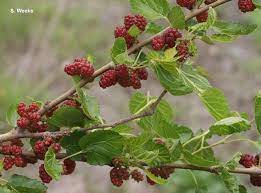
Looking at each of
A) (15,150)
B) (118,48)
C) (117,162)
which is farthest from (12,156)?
(118,48)

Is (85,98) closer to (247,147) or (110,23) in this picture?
(247,147)

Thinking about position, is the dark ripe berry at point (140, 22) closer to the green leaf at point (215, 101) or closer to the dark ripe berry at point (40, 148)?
the green leaf at point (215, 101)

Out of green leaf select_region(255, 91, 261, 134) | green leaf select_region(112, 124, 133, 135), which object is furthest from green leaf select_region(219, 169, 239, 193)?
green leaf select_region(112, 124, 133, 135)

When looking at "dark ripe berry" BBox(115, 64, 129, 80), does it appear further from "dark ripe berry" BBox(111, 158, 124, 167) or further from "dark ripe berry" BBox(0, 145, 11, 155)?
"dark ripe berry" BBox(0, 145, 11, 155)

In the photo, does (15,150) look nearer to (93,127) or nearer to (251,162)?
(93,127)

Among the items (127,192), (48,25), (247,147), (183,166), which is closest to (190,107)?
(247,147)
